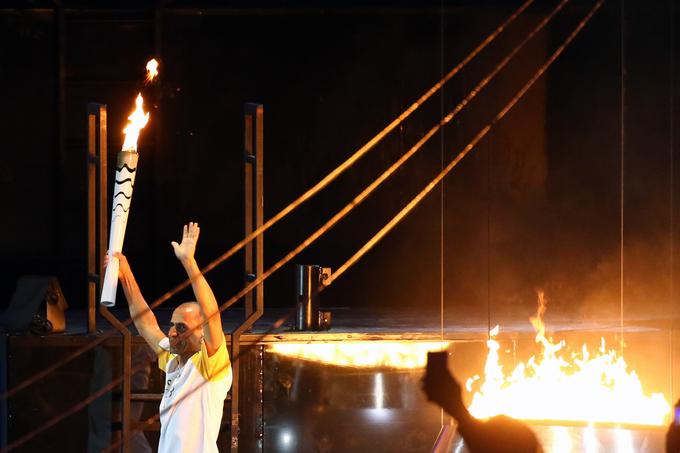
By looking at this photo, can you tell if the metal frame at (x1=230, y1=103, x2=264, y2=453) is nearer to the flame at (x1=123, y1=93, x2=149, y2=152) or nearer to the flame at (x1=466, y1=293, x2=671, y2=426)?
the flame at (x1=123, y1=93, x2=149, y2=152)

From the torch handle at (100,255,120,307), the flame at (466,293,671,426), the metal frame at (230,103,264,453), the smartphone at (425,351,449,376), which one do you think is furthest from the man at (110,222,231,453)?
the flame at (466,293,671,426)

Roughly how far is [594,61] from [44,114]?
545cm

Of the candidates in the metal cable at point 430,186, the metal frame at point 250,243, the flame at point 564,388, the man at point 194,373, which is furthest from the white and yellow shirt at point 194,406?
the metal cable at point 430,186

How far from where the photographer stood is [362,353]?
8344mm

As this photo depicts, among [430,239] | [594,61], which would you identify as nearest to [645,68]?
[594,61]

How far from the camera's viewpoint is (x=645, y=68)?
10836mm

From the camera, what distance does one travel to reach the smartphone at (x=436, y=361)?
27.6 ft

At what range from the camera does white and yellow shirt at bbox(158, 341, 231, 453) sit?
5.82 meters

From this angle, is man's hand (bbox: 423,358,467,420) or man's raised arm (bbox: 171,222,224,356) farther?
man's hand (bbox: 423,358,467,420)

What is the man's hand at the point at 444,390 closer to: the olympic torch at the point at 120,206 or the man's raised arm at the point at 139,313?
the man's raised arm at the point at 139,313

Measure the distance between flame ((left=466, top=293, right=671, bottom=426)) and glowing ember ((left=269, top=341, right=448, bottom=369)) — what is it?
0.47m

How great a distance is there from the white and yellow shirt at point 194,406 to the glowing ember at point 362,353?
7.85 ft

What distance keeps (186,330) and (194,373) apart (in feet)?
0.77

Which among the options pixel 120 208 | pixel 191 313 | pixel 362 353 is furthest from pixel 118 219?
pixel 362 353
